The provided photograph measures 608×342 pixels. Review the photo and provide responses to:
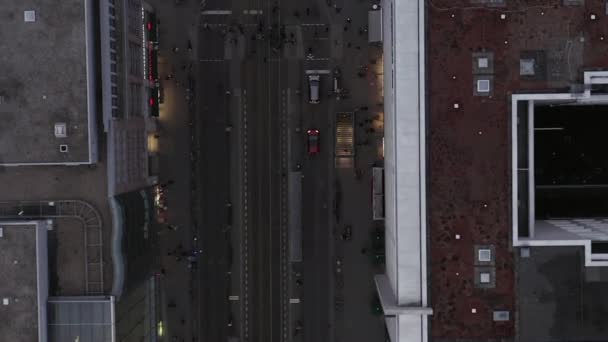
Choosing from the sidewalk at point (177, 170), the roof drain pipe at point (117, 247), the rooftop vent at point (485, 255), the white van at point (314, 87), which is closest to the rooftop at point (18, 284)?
the roof drain pipe at point (117, 247)

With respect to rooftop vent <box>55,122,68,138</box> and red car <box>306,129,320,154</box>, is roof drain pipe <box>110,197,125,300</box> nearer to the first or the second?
rooftop vent <box>55,122,68,138</box>

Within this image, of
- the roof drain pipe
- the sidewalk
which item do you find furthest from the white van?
the roof drain pipe

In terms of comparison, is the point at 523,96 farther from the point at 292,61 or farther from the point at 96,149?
the point at 96,149

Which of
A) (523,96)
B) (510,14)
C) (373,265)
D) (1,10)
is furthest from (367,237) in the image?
(1,10)

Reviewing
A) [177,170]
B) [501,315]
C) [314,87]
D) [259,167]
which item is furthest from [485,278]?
[177,170]

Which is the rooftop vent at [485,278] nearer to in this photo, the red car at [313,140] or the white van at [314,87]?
the red car at [313,140]

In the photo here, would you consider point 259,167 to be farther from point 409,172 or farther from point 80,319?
point 80,319
